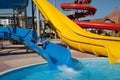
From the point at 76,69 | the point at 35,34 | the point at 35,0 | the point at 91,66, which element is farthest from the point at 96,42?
the point at 35,0

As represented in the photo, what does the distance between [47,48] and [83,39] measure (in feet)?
6.15

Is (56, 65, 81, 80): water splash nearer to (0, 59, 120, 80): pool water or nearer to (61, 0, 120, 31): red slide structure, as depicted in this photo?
(0, 59, 120, 80): pool water

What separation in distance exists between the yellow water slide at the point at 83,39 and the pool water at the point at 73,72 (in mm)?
529

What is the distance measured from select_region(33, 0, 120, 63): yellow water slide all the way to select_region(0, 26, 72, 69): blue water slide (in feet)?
4.19

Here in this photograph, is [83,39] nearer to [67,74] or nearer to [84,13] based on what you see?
[67,74]

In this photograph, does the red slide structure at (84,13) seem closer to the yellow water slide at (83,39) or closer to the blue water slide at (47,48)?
the yellow water slide at (83,39)

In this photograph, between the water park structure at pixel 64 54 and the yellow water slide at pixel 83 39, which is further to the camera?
the yellow water slide at pixel 83 39

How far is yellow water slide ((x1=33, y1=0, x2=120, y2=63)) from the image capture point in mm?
10178

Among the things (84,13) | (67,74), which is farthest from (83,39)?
(84,13)

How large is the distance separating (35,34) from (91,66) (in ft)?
12.6

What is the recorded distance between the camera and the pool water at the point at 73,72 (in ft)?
26.9

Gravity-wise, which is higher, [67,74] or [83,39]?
[83,39]

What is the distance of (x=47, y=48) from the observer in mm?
10750

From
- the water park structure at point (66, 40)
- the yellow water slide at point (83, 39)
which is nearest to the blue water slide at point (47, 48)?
the water park structure at point (66, 40)
